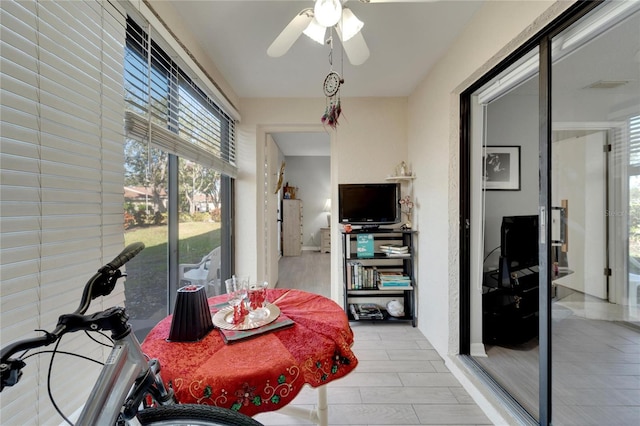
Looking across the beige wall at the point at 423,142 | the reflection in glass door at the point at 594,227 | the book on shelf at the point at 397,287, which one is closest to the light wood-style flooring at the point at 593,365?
the reflection in glass door at the point at 594,227

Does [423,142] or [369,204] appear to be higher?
[423,142]

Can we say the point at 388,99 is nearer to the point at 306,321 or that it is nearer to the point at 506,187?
the point at 506,187

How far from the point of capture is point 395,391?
65.4 inches

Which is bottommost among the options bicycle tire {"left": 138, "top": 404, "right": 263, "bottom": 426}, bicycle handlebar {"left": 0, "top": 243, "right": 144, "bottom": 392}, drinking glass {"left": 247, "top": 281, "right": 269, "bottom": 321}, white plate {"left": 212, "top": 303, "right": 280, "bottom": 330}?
bicycle tire {"left": 138, "top": 404, "right": 263, "bottom": 426}

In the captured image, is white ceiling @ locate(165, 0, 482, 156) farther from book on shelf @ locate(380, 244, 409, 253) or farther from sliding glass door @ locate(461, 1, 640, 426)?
book on shelf @ locate(380, 244, 409, 253)

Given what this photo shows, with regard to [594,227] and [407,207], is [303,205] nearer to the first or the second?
[407,207]

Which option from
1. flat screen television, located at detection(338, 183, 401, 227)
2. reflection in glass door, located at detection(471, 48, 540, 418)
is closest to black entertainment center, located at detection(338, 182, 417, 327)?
flat screen television, located at detection(338, 183, 401, 227)

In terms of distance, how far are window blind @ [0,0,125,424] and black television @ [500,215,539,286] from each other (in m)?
2.45

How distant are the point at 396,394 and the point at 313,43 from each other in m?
2.49

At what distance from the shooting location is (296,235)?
6078mm

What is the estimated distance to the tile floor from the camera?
1.45 m

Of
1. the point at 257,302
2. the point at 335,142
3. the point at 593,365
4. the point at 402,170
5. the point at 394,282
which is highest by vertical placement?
the point at 335,142

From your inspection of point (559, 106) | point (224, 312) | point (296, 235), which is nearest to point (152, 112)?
point (224, 312)

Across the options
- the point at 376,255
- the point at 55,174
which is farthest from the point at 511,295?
the point at 55,174
